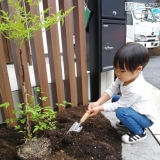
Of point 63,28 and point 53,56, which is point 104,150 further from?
point 63,28

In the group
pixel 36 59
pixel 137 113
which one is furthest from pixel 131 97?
pixel 36 59

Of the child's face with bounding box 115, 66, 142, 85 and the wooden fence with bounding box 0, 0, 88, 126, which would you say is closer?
the child's face with bounding box 115, 66, 142, 85

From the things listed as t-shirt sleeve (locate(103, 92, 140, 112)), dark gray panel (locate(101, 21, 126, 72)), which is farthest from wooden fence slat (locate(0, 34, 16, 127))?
dark gray panel (locate(101, 21, 126, 72))

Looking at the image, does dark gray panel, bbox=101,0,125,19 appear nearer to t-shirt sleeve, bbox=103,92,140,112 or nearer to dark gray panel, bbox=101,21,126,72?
dark gray panel, bbox=101,21,126,72

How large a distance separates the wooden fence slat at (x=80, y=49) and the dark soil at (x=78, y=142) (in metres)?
0.41

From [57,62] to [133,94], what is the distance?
776 millimetres

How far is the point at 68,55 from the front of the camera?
1.72 meters

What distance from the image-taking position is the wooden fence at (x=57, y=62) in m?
1.44

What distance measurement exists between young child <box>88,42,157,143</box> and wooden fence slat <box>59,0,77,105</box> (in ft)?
1.55

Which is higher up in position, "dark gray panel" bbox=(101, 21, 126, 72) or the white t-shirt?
"dark gray panel" bbox=(101, 21, 126, 72)

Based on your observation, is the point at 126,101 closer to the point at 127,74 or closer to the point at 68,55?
the point at 127,74

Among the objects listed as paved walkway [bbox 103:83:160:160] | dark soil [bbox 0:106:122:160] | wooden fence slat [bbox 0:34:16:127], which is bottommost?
paved walkway [bbox 103:83:160:160]

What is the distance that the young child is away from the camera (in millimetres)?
1240

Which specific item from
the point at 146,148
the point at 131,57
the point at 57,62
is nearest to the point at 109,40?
the point at 57,62
